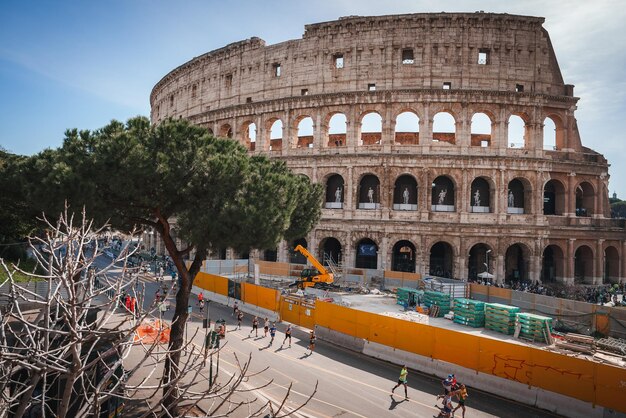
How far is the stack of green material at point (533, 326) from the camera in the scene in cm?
1741

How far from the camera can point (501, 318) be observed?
18.9 metres

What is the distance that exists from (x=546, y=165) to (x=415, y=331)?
71.6 feet

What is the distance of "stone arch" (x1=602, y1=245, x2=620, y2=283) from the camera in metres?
31.1

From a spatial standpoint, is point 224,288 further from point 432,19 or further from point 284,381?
point 432,19

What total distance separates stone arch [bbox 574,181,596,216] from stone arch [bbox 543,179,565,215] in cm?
135

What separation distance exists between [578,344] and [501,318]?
3.23 m

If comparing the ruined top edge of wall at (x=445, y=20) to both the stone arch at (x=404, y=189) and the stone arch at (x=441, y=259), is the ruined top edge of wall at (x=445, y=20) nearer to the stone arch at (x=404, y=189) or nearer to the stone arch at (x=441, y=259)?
the stone arch at (x=404, y=189)

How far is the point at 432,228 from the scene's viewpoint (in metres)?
28.6

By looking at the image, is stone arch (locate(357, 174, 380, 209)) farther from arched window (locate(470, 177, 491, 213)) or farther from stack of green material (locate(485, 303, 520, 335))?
stack of green material (locate(485, 303, 520, 335))

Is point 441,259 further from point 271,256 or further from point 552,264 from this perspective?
point 271,256

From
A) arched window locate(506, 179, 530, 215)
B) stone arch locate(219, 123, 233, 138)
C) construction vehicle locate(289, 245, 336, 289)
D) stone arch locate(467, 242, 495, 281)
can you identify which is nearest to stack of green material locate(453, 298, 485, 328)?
construction vehicle locate(289, 245, 336, 289)

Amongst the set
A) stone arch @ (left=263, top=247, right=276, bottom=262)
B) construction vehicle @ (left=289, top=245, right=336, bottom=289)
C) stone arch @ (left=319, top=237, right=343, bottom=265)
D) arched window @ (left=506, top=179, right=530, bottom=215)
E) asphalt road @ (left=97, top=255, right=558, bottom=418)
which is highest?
arched window @ (left=506, top=179, right=530, bottom=215)

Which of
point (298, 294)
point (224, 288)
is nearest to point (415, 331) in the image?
point (298, 294)

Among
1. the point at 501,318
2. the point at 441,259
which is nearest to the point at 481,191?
the point at 441,259
